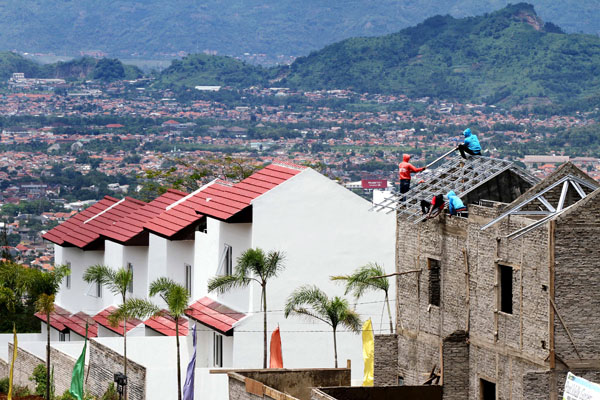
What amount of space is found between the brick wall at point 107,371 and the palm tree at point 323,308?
5073 millimetres

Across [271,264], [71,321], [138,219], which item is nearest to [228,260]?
[271,264]

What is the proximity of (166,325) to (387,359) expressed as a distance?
1473 centimetres

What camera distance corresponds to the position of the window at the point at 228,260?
4722 centimetres

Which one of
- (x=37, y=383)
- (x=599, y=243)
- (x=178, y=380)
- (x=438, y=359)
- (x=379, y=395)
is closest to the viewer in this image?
(x=599, y=243)

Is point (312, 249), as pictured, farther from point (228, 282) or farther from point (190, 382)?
point (190, 382)

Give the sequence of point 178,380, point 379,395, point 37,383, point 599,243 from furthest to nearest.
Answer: point 37,383, point 178,380, point 379,395, point 599,243

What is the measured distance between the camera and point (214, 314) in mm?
46625

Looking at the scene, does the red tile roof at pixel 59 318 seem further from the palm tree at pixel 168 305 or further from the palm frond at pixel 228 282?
the palm frond at pixel 228 282

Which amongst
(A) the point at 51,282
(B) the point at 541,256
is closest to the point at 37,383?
(A) the point at 51,282

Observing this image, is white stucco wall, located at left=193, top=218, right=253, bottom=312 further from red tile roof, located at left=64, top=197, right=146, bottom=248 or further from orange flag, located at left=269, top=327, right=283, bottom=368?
red tile roof, located at left=64, top=197, right=146, bottom=248

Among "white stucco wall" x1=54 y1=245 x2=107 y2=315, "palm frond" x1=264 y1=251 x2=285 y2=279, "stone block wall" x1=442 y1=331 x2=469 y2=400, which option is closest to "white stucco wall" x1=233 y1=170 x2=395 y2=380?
"palm frond" x1=264 y1=251 x2=285 y2=279

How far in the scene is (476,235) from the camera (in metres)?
34.5

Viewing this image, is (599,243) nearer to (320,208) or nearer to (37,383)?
(320,208)

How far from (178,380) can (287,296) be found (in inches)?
235
